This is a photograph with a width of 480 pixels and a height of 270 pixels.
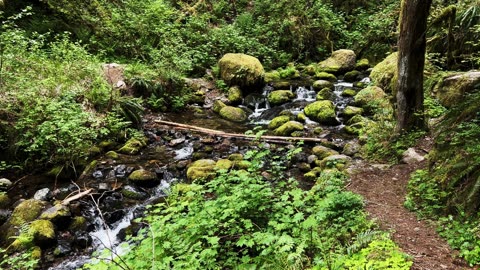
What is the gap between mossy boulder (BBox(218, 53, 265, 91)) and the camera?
12.5 meters

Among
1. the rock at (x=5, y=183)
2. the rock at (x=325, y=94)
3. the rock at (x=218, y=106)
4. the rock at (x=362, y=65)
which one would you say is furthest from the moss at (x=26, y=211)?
the rock at (x=362, y=65)

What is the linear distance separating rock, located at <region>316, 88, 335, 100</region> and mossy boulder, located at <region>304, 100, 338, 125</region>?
42.6 inches

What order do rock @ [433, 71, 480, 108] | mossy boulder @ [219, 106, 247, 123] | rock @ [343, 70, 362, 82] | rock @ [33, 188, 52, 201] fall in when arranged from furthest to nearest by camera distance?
rock @ [343, 70, 362, 82] < mossy boulder @ [219, 106, 247, 123] < rock @ [433, 71, 480, 108] < rock @ [33, 188, 52, 201]

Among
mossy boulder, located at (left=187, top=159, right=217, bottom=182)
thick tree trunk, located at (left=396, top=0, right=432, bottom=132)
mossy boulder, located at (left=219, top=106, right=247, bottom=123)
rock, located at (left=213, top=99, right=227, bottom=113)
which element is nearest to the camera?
thick tree trunk, located at (left=396, top=0, right=432, bottom=132)

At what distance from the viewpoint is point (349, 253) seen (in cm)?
328

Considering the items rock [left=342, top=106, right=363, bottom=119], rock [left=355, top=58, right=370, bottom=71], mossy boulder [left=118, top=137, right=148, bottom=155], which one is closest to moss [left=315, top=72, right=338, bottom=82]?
rock [left=355, top=58, right=370, bottom=71]

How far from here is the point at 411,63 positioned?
6113mm

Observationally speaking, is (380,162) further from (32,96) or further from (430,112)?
(32,96)

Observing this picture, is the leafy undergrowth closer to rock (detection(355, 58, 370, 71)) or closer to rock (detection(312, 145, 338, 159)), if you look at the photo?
rock (detection(312, 145, 338, 159))

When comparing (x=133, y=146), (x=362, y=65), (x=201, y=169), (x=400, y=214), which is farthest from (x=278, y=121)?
(x=362, y=65)

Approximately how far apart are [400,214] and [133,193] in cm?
487

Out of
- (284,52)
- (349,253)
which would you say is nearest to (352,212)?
(349,253)

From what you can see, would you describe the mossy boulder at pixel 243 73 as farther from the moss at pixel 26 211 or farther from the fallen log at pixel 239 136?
the moss at pixel 26 211

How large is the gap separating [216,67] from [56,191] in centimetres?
832
